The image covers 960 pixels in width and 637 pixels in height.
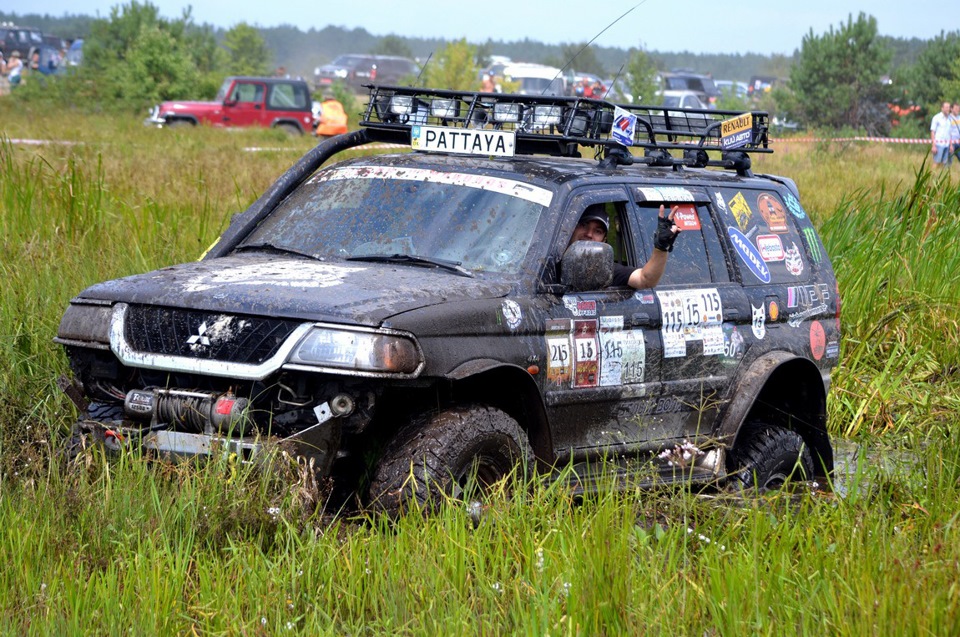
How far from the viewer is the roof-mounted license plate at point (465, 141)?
6238mm

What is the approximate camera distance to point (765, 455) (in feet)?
20.7

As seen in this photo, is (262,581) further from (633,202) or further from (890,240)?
(890,240)

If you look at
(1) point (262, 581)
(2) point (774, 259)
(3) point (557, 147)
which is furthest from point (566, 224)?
(1) point (262, 581)

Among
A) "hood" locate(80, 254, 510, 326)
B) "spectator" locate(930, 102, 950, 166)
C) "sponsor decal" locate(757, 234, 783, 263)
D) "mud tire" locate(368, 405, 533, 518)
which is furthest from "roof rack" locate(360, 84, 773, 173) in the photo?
"spectator" locate(930, 102, 950, 166)

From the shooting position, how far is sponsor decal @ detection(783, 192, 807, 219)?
7.06m

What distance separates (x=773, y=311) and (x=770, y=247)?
1.29 feet

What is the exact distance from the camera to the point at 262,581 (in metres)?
4.06

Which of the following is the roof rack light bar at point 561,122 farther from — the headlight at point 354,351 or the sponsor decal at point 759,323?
the headlight at point 354,351

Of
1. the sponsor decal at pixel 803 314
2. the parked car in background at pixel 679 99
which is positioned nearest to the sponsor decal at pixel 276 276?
the sponsor decal at pixel 803 314

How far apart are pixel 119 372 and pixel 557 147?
8.07ft

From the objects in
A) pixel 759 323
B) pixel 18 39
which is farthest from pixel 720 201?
pixel 18 39

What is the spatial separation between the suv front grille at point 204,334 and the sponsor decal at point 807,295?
9.82 ft

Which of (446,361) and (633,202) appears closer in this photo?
(446,361)

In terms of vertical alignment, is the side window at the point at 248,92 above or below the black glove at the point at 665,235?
below
